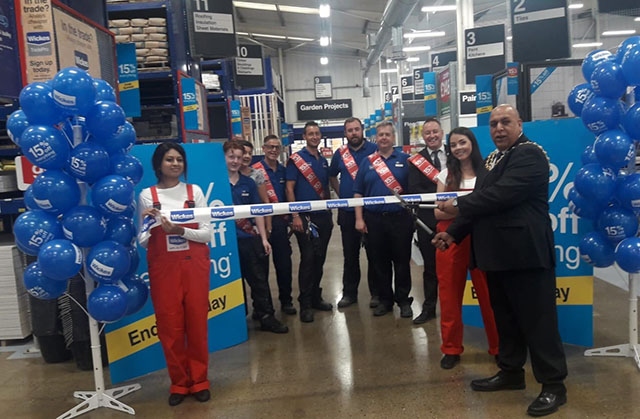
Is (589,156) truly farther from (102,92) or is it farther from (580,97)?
(102,92)

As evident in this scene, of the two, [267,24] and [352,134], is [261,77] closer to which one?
[352,134]

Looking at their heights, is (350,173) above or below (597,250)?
above

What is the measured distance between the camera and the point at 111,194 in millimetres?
2465

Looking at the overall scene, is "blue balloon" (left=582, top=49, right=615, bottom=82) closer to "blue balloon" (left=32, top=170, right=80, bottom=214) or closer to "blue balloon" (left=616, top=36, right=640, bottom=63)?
"blue balloon" (left=616, top=36, right=640, bottom=63)

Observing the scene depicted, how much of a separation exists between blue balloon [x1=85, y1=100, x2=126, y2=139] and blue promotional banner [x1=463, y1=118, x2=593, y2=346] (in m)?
2.49

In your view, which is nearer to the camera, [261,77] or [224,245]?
[224,245]

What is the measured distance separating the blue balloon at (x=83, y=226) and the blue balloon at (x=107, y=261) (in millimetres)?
54

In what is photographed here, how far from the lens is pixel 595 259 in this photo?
117 inches

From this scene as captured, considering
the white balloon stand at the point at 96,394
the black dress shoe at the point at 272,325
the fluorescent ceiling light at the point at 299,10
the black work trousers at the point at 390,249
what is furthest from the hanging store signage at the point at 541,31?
the fluorescent ceiling light at the point at 299,10

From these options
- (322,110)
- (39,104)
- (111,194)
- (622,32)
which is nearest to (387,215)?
(111,194)

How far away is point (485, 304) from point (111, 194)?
225 centimetres

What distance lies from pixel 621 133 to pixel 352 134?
2092 mm

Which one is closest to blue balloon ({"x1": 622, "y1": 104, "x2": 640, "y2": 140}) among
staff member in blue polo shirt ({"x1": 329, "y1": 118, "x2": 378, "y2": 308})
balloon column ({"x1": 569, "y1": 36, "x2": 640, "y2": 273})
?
balloon column ({"x1": 569, "y1": 36, "x2": 640, "y2": 273})

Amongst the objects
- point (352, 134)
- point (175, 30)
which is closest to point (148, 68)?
point (175, 30)
